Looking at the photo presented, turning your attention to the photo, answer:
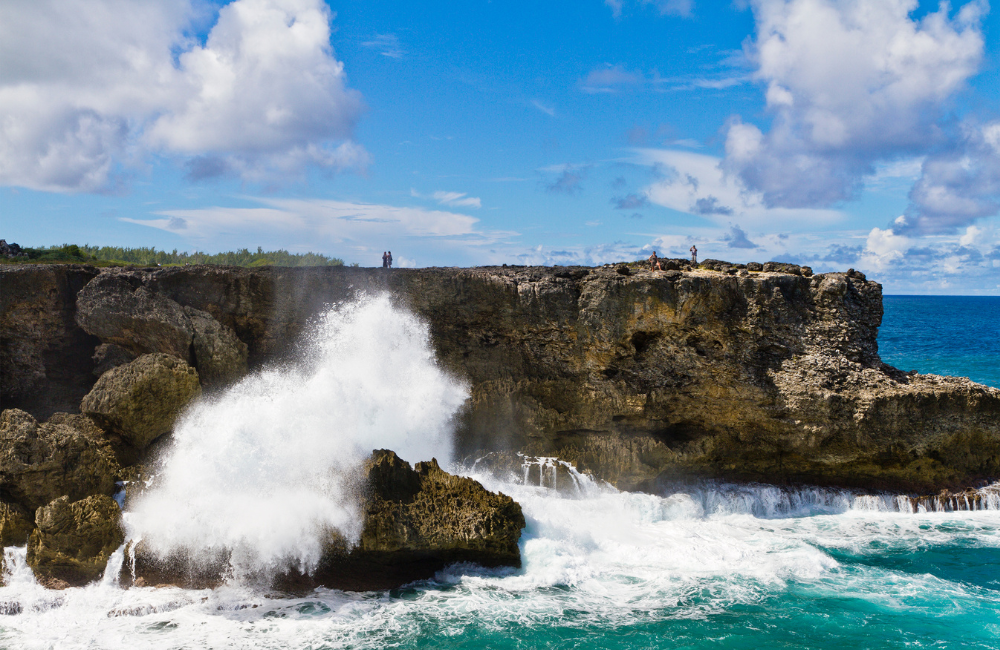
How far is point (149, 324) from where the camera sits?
16984 millimetres

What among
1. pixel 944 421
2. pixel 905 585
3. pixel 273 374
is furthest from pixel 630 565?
pixel 273 374

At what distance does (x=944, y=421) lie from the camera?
1611cm

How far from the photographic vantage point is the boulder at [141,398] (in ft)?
48.5

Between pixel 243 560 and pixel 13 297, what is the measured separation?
1093 centimetres

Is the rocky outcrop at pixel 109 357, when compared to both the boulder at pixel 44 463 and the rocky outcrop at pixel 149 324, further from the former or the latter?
the boulder at pixel 44 463

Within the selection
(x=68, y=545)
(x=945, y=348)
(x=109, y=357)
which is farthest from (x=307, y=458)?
(x=945, y=348)

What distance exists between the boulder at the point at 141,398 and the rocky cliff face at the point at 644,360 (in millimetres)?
2565

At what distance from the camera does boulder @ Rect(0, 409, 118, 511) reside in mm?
12672

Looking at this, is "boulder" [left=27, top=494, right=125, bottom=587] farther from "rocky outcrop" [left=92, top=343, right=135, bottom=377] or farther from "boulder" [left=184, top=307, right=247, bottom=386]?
"rocky outcrop" [left=92, top=343, right=135, bottom=377]

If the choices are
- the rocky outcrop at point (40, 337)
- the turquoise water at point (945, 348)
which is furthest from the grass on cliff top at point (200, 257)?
the turquoise water at point (945, 348)

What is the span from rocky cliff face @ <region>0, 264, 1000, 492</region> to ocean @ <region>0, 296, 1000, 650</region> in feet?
2.90

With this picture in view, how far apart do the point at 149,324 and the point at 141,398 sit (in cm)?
286

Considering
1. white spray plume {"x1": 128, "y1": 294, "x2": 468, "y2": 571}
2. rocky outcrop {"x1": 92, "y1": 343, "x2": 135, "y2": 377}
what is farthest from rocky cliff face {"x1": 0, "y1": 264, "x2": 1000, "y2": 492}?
white spray plume {"x1": 128, "y1": 294, "x2": 468, "y2": 571}

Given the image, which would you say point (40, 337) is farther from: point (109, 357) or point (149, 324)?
point (149, 324)
